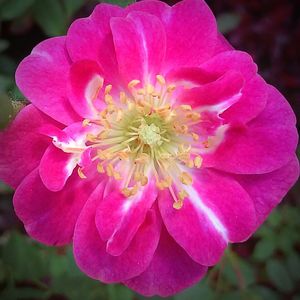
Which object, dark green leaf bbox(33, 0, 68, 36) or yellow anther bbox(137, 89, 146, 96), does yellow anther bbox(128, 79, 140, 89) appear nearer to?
yellow anther bbox(137, 89, 146, 96)

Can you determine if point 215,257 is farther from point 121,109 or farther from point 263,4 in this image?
point 263,4

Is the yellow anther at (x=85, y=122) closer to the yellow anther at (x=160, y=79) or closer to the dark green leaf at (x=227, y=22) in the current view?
the yellow anther at (x=160, y=79)

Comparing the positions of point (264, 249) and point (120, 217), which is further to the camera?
point (264, 249)

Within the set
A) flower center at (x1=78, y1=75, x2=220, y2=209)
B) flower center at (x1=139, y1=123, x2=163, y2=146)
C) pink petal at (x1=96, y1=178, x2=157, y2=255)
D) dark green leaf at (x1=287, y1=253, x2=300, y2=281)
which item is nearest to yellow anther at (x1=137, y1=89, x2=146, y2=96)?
flower center at (x1=78, y1=75, x2=220, y2=209)

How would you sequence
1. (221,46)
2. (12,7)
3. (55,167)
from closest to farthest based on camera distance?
1. (55,167)
2. (221,46)
3. (12,7)

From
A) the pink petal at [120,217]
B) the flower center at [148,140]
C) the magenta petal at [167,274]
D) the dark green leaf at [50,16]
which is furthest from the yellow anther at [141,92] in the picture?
the dark green leaf at [50,16]

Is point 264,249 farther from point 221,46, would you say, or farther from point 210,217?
point 221,46

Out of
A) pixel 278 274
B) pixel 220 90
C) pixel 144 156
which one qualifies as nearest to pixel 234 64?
pixel 220 90

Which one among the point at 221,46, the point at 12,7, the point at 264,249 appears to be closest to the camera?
the point at 221,46
